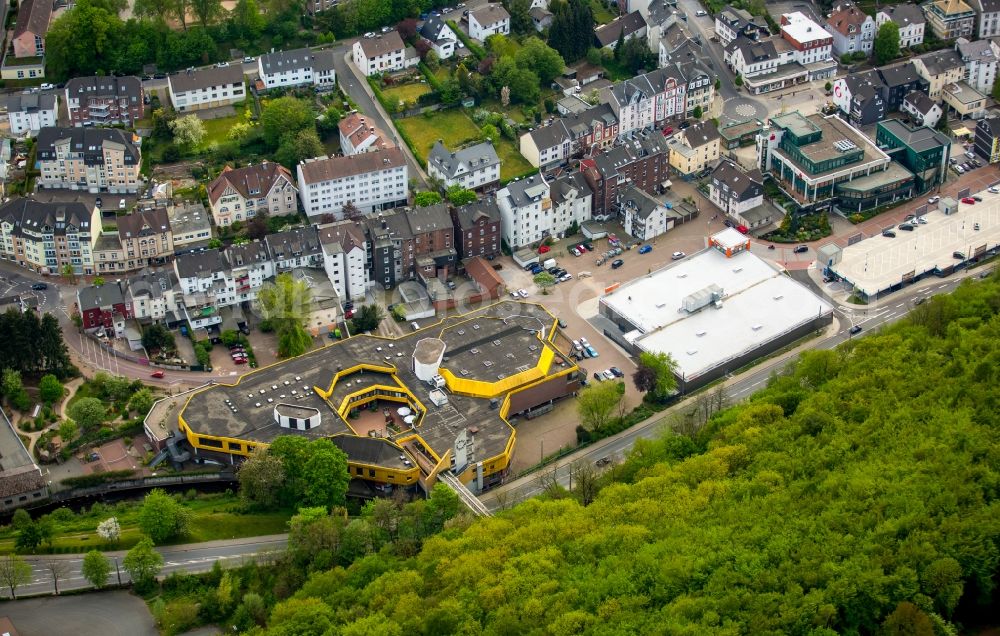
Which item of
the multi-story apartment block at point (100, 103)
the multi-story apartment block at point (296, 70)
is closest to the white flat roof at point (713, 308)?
the multi-story apartment block at point (296, 70)

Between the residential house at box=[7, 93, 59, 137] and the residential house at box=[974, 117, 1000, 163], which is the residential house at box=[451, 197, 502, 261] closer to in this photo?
the residential house at box=[7, 93, 59, 137]

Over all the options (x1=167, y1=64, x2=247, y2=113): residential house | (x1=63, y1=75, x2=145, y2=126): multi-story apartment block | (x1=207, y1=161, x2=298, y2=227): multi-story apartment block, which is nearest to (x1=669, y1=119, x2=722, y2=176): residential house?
(x1=207, y1=161, x2=298, y2=227): multi-story apartment block

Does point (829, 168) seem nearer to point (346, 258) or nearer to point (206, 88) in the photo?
point (346, 258)

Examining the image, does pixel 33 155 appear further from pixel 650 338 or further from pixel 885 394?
pixel 885 394

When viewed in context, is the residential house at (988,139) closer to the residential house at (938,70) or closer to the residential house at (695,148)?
the residential house at (938,70)

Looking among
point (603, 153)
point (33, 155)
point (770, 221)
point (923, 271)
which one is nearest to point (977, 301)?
point (923, 271)
